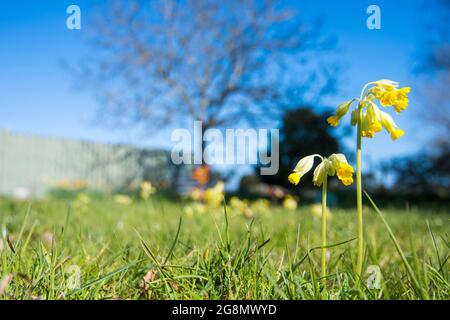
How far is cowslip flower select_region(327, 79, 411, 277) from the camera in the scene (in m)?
0.76

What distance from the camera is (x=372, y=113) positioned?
792 mm

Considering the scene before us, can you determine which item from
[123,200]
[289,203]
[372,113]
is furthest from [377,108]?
[123,200]

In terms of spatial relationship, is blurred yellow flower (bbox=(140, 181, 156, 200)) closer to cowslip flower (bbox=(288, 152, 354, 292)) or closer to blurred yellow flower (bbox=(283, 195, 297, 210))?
blurred yellow flower (bbox=(283, 195, 297, 210))

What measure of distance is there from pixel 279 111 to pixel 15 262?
898 cm

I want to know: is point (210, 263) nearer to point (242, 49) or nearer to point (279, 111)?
point (279, 111)

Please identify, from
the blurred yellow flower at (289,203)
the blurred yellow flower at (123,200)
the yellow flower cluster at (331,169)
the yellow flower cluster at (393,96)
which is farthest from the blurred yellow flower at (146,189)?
the yellow flower cluster at (393,96)

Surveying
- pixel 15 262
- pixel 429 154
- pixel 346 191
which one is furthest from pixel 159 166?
pixel 15 262

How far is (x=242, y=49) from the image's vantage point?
34.5 feet

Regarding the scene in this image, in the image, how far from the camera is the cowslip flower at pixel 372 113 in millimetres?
764

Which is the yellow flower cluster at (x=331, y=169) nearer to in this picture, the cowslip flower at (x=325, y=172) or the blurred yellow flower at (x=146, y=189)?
the cowslip flower at (x=325, y=172)

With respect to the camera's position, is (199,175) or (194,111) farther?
(194,111)

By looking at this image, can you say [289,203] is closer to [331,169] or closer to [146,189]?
[146,189]

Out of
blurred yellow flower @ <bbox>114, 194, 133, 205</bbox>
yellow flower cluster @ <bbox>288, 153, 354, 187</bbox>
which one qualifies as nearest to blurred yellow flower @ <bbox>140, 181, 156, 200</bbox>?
blurred yellow flower @ <bbox>114, 194, 133, 205</bbox>
